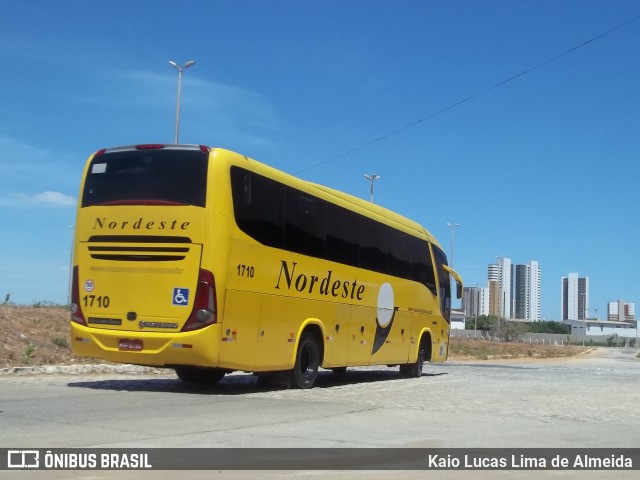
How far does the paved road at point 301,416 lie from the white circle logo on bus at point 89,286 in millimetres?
→ 1804

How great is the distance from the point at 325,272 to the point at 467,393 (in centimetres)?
384

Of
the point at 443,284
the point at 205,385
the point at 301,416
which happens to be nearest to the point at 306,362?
the point at 205,385

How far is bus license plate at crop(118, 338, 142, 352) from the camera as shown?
44.5ft

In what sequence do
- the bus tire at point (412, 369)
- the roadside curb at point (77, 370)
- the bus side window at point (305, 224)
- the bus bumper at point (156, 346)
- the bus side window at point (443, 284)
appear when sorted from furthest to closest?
the bus side window at point (443, 284) → the bus tire at point (412, 369) → the roadside curb at point (77, 370) → the bus side window at point (305, 224) → the bus bumper at point (156, 346)

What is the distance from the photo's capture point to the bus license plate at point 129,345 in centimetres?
1358

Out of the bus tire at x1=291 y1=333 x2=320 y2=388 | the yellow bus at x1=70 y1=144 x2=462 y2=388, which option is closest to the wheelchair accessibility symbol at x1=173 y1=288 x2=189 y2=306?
the yellow bus at x1=70 y1=144 x2=462 y2=388

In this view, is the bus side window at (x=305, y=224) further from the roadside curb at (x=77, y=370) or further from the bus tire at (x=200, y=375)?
the roadside curb at (x=77, y=370)

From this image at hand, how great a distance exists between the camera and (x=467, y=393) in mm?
16859

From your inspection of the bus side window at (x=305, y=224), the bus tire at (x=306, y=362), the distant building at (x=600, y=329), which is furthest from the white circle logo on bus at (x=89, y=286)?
the distant building at (x=600, y=329)

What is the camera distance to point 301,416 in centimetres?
1195

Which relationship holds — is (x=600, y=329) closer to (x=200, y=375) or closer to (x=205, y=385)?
(x=205, y=385)

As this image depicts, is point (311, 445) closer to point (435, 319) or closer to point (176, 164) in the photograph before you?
point (176, 164)

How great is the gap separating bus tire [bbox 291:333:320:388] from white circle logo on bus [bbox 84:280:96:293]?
4.30 metres

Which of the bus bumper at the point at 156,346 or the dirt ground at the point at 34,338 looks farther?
the dirt ground at the point at 34,338
